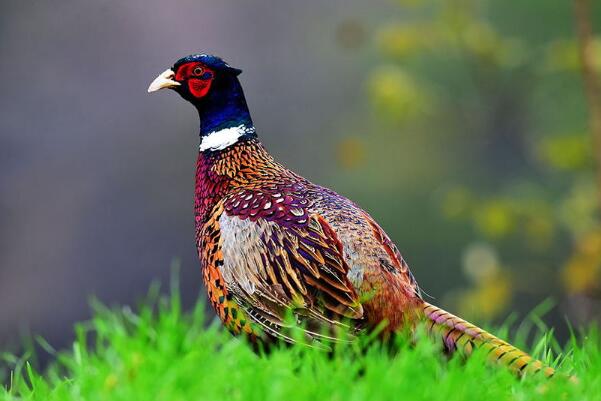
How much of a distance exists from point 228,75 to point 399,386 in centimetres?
161

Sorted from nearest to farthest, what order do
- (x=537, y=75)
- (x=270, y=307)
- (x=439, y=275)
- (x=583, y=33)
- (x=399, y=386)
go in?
(x=399, y=386) → (x=270, y=307) → (x=583, y=33) → (x=537, y=75) → (x=439, y=275)

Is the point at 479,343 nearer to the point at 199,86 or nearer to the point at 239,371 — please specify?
the point at 239,371

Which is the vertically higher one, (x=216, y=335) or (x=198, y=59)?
(x=198, y=59)

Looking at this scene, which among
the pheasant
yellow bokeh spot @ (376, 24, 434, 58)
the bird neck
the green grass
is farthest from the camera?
yellow bokeh spot @ (376, 24, 434, 58)

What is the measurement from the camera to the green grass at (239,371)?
3.03m

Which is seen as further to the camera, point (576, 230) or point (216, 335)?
point (576, 230)

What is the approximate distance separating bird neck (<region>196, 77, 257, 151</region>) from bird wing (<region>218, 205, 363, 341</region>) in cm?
42

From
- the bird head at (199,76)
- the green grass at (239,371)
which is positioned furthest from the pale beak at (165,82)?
the green grass at (239,371)

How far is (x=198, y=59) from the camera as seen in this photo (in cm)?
412

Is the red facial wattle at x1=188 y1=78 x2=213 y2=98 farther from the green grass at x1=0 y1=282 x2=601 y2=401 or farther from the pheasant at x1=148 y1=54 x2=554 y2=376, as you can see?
the green grass at x1=0 y1=282 x2=601 y2=401

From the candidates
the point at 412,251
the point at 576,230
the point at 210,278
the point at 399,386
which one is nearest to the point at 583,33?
the point at 576,230

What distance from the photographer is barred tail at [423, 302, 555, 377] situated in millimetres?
3342

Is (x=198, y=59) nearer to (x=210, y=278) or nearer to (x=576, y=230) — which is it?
(x=210, y=278)

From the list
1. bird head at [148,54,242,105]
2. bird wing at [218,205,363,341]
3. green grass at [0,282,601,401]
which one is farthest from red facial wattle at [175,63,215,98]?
green grass at [0,282,601,401]
